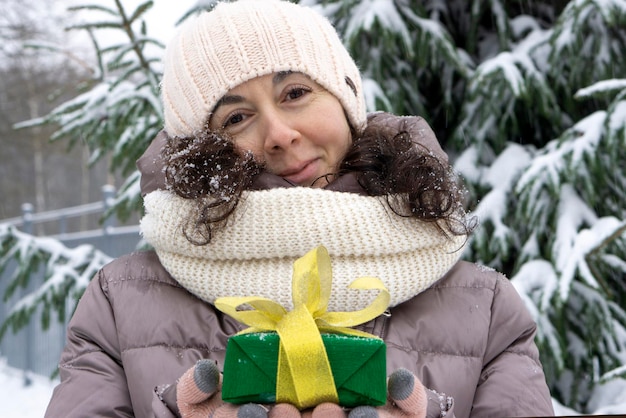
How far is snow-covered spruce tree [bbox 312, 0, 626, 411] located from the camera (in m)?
2.28

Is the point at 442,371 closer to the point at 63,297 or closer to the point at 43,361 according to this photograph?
the point at 63,297

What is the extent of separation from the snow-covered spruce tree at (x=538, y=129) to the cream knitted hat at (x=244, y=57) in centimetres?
105

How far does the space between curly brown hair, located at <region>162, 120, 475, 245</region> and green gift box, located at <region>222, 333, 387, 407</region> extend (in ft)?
1.38

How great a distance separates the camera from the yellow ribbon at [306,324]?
76 cm

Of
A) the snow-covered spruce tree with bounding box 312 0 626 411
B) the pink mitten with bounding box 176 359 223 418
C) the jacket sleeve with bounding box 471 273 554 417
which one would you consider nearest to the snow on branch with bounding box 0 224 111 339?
the snow-covered spruce tree with bounding box 312 0 626 411

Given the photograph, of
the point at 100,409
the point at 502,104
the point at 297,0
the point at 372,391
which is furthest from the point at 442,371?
the point at 297,0

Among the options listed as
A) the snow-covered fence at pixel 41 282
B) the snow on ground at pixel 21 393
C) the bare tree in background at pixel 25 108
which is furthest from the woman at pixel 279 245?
the bare tree in background at pixel 25 108

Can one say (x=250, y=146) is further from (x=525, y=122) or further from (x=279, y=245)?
(x=525, y=122)

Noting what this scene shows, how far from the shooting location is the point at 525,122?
2834mm

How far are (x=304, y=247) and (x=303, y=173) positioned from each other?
0.18 m

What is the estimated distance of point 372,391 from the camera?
77 centimetres

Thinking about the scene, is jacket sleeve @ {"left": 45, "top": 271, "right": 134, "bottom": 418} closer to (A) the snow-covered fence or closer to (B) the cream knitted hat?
(B) the cream knitted hat

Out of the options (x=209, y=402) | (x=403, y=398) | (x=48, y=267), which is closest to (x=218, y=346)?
(x=209, y=402)

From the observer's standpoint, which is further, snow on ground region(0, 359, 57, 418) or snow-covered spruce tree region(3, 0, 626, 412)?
snow on ground region(0, 359, 57, 418)
